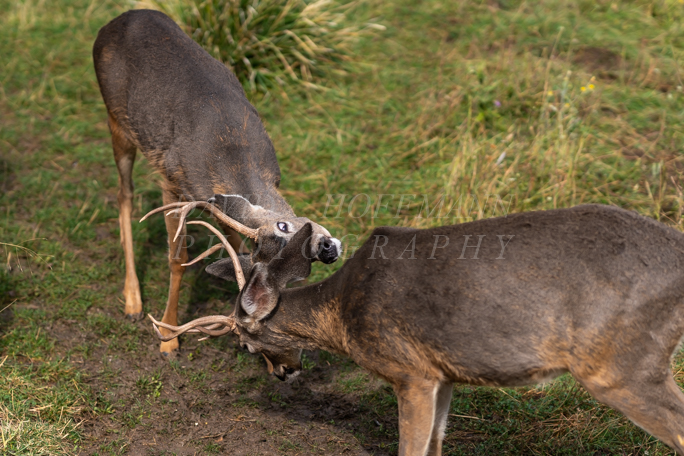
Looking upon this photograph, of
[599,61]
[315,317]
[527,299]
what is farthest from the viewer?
[599,61]

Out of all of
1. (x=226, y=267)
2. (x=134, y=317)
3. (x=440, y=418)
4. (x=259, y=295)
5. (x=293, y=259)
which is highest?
(x=293, y=259)

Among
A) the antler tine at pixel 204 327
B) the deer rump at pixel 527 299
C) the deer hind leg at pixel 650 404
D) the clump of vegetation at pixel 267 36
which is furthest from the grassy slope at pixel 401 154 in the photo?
the deer rump at pixel 527 299

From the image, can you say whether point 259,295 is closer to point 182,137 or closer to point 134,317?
point 182,137

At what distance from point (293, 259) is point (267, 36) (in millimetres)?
4936

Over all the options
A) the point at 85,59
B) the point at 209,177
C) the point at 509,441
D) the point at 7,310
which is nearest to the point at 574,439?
the point at 509,441

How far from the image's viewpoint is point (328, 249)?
498 centimetres

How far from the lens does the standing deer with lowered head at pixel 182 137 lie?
5.49 m

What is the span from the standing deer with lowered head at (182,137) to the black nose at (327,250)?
0.36ft

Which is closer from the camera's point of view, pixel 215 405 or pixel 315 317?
pixel 315 317

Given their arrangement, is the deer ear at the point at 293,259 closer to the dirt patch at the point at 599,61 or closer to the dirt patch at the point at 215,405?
the dirt patch at the point at 215,405

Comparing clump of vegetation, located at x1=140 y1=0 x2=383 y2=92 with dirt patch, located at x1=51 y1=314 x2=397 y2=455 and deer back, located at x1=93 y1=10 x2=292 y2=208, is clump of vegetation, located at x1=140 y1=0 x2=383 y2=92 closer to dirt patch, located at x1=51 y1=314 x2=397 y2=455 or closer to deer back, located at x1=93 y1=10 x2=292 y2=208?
deer back, located at x1=93 y1=10 x2=292 y2=208

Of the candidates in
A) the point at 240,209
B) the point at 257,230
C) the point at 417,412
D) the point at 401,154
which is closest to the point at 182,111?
the point at 240,209

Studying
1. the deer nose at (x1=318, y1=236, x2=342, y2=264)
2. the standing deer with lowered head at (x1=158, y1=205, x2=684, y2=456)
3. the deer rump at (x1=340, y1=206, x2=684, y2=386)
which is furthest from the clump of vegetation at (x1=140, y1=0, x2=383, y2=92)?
the deer rump at (x1=340, y1=206, x2=684, y2=386)

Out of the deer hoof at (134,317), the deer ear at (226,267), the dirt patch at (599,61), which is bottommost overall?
the deer hoof at (134,317)
